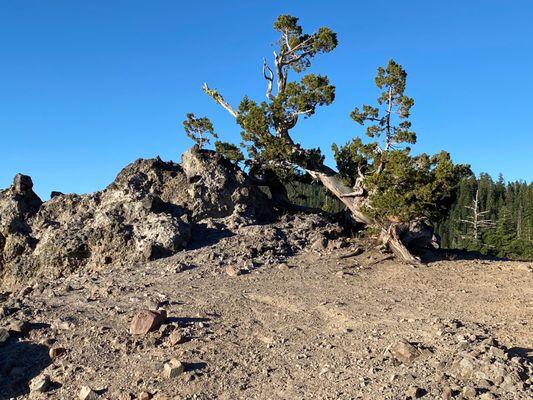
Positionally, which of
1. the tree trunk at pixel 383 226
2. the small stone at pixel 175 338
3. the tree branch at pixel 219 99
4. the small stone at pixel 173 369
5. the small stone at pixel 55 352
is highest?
the tree branch at pixel 219 99

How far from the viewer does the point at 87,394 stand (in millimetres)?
7922

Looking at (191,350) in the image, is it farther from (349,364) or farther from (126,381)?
(349,364)

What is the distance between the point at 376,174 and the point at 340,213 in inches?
193

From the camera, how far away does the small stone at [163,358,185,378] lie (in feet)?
26.8

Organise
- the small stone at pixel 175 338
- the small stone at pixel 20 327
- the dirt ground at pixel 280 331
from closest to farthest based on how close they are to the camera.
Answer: the dirt ground at pixel 280 331
the small stone at pixel 175 338
the small stone at pixel 20 327

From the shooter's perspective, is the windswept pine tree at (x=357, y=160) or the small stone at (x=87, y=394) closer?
the small stone at (x=87, y=394)

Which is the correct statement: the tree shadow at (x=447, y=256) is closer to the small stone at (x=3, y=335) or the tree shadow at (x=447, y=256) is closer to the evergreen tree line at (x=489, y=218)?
the small stone at (x=3, y=335)

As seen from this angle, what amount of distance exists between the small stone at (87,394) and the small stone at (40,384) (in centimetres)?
72

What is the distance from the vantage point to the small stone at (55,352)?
30.4ft

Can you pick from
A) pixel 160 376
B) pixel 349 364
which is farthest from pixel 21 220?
pixel 349 364

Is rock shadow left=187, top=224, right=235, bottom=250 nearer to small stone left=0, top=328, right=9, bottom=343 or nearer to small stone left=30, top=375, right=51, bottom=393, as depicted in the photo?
small stone left=0, top=328, right=9, bottom=343

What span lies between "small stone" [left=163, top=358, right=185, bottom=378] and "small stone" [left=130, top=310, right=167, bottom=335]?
5.01 feet

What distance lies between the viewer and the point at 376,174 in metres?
15.6

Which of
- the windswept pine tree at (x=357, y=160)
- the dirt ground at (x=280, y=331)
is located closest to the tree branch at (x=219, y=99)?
the windswept pine tree at (x=357, y=160)
